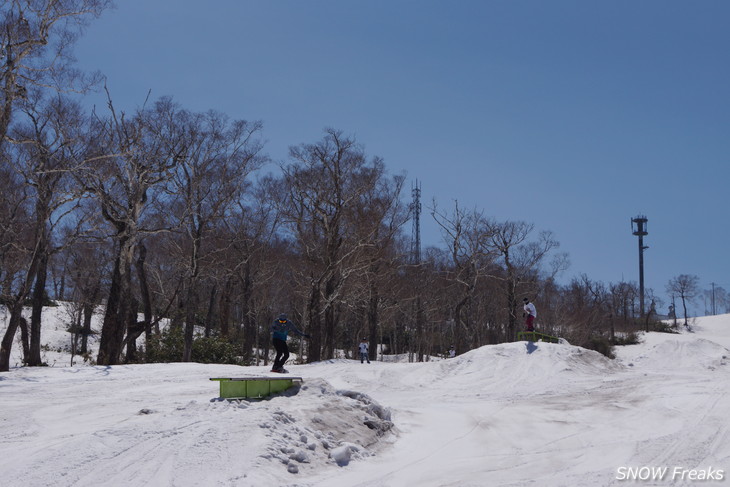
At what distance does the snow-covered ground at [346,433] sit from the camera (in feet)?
26.5

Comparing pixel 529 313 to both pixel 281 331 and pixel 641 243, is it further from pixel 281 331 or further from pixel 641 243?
pixel 641 243

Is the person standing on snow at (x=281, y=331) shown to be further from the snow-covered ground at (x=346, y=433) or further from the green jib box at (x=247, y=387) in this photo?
the green jib box at (x=247, y=387)

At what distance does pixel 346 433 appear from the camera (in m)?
10.7

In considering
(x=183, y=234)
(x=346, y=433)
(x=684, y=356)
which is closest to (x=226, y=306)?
(x=183, y=234)

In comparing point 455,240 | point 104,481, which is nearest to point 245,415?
point 104,481

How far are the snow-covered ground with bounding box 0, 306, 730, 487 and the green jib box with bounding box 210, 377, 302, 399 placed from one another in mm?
295

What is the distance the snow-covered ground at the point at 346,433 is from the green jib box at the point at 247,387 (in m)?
0.29

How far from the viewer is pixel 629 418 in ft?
45.7

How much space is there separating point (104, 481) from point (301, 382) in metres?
6.43

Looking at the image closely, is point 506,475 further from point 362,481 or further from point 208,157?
point 208,157

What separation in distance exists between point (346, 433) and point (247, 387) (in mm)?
2492

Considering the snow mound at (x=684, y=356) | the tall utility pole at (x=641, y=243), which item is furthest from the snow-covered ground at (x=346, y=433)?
the tall utility pole at (x=641, y=243)

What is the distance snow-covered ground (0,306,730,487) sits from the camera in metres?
8.06

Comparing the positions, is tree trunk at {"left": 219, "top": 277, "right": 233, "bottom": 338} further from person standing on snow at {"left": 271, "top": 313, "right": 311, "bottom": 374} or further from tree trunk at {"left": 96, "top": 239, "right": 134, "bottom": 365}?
person standing on snow at {"left": 271, "top": 313, "right": 311, "bottom": 374}
